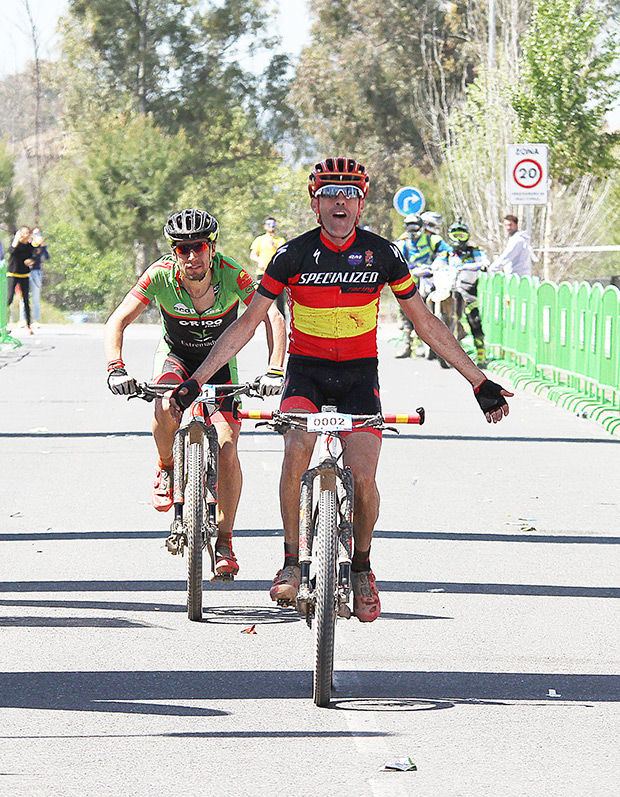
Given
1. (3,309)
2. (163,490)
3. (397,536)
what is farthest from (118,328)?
(3,309)

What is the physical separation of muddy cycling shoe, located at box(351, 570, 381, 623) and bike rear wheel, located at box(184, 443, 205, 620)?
92cm

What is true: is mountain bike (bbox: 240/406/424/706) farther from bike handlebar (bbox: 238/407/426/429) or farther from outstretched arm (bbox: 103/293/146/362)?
outstretched arm (bbox: 103/293/146/362)

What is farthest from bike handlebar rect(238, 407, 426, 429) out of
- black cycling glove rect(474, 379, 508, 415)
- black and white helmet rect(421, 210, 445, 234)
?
black and white helmet rect(421, 210, 445, 234)

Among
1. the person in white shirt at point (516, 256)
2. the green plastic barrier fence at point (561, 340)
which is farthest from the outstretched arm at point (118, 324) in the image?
the person in white shirt at point (516, 256)

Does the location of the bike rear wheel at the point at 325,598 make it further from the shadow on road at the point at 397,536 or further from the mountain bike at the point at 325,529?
the shadow on road at the point at 397,536

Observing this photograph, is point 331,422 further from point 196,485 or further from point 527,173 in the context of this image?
point 527,173

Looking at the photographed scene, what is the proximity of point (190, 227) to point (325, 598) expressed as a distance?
7.83ft

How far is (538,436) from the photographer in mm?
14500

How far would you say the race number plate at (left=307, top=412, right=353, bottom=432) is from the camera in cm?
559

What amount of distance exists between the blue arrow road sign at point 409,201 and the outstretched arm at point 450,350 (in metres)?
21.0

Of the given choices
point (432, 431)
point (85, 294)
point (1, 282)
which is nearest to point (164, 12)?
point (85, 294)

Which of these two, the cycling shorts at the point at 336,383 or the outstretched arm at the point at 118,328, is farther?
the outstretched arm at the point at 118,328

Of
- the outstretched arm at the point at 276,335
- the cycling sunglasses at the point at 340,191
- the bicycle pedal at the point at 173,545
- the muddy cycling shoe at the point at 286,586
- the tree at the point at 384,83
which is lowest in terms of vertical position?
the bicycle pedal at the point at 173,545

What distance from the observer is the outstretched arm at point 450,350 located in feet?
19.5
